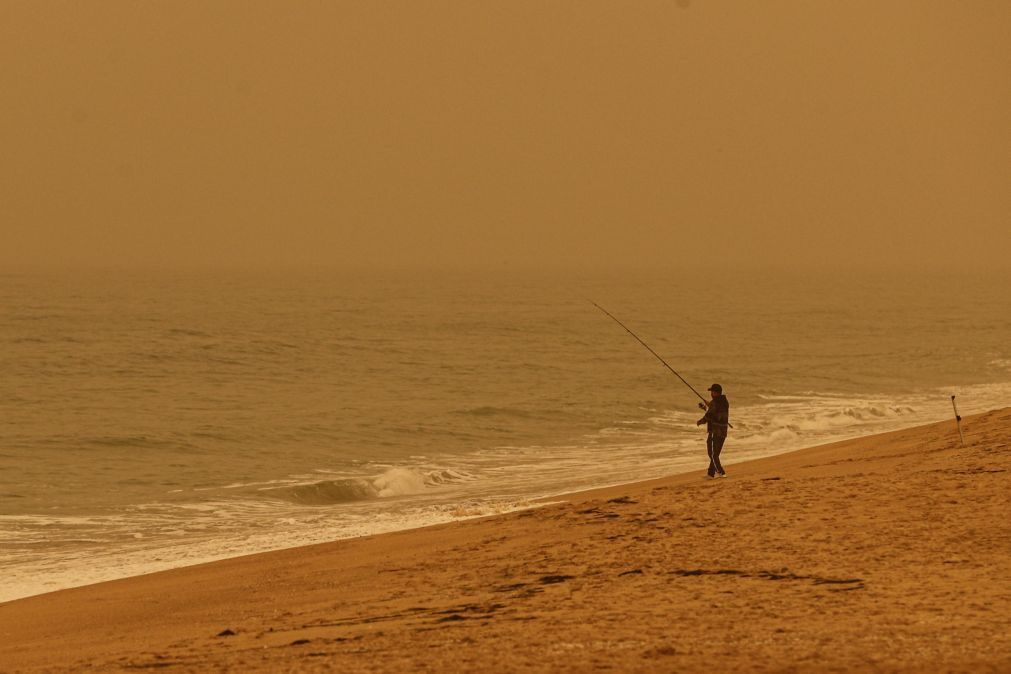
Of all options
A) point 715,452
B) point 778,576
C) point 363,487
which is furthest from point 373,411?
point 778,576

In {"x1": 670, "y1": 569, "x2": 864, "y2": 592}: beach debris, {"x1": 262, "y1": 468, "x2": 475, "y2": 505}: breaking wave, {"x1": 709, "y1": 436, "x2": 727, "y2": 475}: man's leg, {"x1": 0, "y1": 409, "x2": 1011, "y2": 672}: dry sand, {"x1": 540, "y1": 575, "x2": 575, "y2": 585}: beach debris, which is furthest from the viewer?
{"x1": 262, "y1": 468, "x2": 475, "y2": 505}: breaking wave

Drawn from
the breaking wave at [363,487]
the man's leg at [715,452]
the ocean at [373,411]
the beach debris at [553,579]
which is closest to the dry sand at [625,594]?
the beach debris at [553,579]

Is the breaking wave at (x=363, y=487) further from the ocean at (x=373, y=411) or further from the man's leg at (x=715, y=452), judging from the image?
the man's leg at (x=715, y=452)

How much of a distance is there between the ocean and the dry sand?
269cm

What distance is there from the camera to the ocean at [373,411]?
1457cm

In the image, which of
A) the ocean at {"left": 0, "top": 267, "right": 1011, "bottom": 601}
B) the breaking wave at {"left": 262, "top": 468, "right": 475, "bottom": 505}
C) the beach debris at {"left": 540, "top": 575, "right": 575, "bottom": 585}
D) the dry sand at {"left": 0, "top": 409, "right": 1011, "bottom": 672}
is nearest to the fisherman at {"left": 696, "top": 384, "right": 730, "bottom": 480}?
the ocean at {"left": 0, "top": 267, "right": 1011, "bottom": 601}

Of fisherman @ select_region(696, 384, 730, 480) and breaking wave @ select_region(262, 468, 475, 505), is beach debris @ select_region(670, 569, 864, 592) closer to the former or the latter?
fisherman @ select_region(696, 384, 730, 480)

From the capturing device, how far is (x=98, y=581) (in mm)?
10812

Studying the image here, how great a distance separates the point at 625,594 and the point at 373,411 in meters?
20.7

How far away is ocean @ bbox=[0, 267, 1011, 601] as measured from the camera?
14.6 metres

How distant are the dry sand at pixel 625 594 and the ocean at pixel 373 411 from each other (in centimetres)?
269

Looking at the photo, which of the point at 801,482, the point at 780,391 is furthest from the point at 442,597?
the point at 780,391

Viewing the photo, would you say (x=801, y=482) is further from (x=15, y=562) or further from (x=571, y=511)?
(x=15, y=562)

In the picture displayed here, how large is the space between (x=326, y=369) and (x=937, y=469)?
29311 mm
